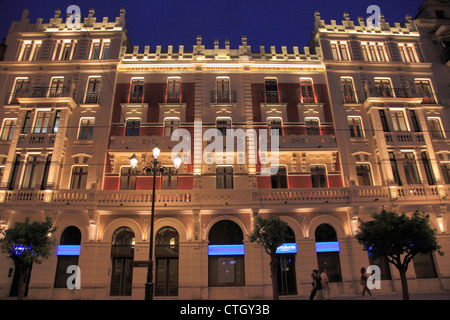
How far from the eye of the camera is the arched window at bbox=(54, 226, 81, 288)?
20.2 metres

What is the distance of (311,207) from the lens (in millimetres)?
21344

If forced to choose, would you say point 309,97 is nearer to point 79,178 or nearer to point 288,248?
point 288,248

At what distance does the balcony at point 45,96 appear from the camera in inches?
925

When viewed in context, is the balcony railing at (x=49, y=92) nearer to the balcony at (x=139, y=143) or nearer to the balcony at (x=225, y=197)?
the balcony at (x=139, y=143)

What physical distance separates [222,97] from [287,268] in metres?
14.9

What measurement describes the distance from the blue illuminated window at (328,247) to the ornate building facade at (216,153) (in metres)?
0.10

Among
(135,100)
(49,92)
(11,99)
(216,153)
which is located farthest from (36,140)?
(216,153)

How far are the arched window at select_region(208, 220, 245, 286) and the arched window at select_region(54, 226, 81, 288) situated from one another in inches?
379

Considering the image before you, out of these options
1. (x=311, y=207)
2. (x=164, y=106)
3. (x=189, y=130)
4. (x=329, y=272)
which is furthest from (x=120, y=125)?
(x=329, y=272)

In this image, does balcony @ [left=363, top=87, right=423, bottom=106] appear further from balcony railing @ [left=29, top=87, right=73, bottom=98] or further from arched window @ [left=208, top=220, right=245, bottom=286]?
balcony railing @ [left=29, top=87, right=73, bottom=98]

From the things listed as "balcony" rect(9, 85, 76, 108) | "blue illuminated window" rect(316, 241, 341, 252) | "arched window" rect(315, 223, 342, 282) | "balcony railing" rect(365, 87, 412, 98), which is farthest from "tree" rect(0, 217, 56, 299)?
"balcony railing" rect(365, 87, 412, 98)

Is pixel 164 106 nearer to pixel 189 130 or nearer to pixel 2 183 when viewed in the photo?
pixel 189 130

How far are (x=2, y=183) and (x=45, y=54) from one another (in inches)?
475
